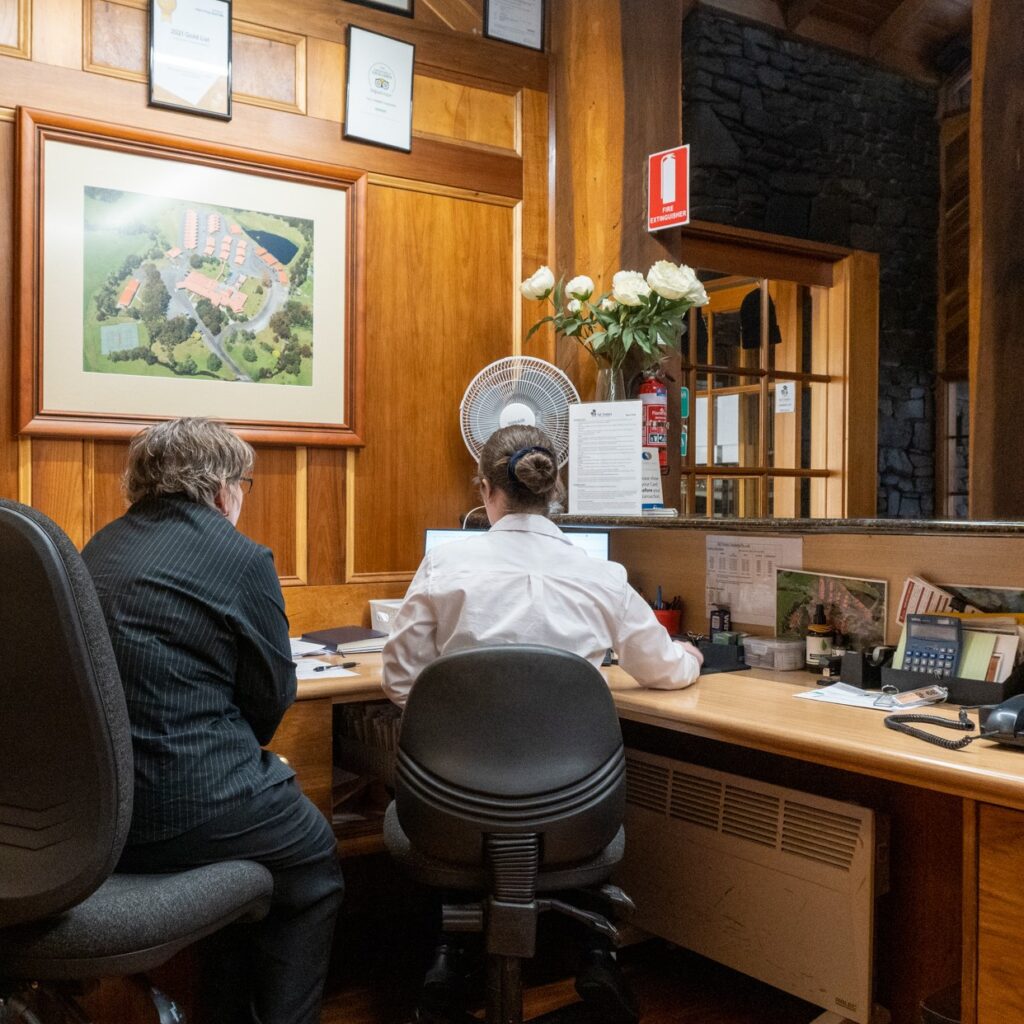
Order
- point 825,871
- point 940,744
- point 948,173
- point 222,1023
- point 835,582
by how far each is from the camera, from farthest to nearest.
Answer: point 948,173
point 835,582
point 825,871
point 222,1023
point 940,744

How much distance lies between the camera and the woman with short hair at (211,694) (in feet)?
5.09

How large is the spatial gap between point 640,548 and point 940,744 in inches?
49.5

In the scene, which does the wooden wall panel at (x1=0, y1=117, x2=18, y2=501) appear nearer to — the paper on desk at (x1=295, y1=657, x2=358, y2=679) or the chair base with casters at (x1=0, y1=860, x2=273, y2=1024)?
the paper on desk at (x1=295, y1=657, x2=358, y2=679)

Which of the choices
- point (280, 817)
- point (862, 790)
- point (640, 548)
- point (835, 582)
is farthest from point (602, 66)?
point (280, 817)

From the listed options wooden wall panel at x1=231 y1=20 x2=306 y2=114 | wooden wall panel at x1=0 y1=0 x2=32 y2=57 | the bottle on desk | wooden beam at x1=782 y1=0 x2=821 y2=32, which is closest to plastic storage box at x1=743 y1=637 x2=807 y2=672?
the bottle on desk

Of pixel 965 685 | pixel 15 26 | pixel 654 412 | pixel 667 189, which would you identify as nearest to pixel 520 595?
pixel 965 685

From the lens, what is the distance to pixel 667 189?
9.74 ft

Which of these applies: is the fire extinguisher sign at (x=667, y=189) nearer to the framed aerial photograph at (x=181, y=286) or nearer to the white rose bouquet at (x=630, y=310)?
the white rose bouquet at (x=630, y=310)

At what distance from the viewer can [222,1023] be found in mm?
1924

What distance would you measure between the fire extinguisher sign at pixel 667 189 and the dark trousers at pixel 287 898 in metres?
2.01

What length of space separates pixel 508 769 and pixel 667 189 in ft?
6.55

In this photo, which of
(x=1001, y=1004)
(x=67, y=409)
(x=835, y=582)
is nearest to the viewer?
(x=1001, y=1004)

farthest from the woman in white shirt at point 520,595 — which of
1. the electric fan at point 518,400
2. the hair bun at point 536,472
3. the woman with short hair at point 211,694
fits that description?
the electric fan at point 518,400

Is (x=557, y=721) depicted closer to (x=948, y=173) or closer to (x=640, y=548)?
(x=640, y=548)
